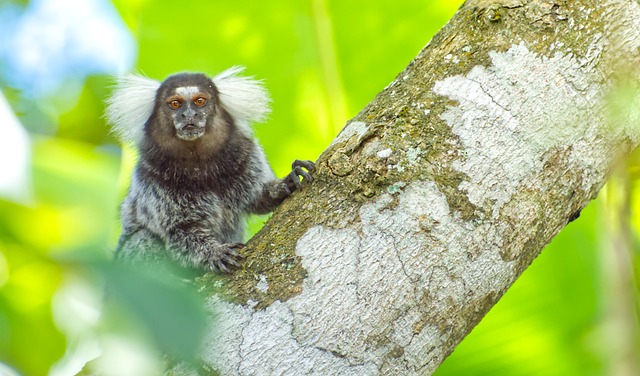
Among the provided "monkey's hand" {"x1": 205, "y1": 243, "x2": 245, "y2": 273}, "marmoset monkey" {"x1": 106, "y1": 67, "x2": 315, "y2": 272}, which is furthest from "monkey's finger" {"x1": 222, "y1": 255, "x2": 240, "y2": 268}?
"marmoset monkey" {"x1": 106, "y1": 67, "x2": 315, "y2": 272}

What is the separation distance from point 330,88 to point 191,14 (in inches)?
33.3

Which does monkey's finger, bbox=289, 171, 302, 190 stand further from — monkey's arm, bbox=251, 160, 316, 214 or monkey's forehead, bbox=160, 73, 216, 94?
monkey's forehead, bbox=160, 73, 216, 94

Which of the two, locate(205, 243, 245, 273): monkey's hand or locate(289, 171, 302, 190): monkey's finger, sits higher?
locate(289, 171, 302, 190): monkey's finger

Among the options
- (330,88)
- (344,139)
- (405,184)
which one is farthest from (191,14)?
(405,184)

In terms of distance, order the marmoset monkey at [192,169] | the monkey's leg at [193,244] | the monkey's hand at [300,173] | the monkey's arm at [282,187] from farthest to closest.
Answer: the marmoset monkey at [192,169] → the monkey's leg at [193,244] → the monkey's arm at [282,187] → the monkey's hand at [300,173]

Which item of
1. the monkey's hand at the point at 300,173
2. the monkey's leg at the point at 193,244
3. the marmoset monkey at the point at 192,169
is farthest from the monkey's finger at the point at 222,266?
the marmoset monkey at the point at 192,169

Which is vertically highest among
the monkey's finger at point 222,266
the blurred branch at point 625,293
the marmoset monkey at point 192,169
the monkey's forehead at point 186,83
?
the monkey's forehead at point 186,83

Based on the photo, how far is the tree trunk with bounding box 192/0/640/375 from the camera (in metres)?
1.86

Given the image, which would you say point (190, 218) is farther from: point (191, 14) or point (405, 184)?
point (405, 184)

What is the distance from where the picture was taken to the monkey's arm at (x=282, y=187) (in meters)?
2.48

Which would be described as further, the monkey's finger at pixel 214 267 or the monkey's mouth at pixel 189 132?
the monkey's mouth at pixel 189 132

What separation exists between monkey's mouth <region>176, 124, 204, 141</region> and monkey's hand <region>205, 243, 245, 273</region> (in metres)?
1.15

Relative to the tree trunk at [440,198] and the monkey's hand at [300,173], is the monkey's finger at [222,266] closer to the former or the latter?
the tree trunk at [440,198]

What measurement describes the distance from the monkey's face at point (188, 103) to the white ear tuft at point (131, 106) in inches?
7.6
